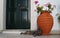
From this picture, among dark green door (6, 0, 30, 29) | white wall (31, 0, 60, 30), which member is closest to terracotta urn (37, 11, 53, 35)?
white wall (31, 0, 60, 30)

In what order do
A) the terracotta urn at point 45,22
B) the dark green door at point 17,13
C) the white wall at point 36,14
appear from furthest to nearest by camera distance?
the dark green door at point 17,13 < the white wall at point 36,14 < the terracotta urn at point 45,22

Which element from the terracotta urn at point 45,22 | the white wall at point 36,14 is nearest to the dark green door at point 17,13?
the white wall at point 36,14

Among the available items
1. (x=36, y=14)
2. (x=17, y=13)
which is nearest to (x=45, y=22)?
(x=36, y=14)

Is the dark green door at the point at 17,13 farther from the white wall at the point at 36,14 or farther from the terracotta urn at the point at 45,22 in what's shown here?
the terracotta urn at the point at 45,22

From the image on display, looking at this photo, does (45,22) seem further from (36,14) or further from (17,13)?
(17,13)

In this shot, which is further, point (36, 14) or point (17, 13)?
point (17, 13)

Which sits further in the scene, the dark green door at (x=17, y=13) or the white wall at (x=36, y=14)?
the dark green door at (x=17, y=13)

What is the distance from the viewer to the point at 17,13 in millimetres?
4059

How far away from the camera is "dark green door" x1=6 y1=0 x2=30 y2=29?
13.1 feet

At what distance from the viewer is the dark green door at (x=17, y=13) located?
13.1 feet

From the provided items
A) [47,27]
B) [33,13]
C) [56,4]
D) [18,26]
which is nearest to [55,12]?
[56,4]

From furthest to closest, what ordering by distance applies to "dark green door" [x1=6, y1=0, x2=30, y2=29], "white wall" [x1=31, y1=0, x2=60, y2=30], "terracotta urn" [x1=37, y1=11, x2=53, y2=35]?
"dark green door" [x1=6, y1=0, x2=30, y2=29] → "white wall" [x1=31, y1=0, x2=60, y2=30] → "terracotta urn" [x1=37, y1=11, x2=53, y2=35]

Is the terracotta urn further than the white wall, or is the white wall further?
the white wall

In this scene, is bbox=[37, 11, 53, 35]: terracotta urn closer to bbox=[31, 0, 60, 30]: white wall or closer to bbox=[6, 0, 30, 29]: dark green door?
bbox=[31, 0, 60, 30]: white wall
